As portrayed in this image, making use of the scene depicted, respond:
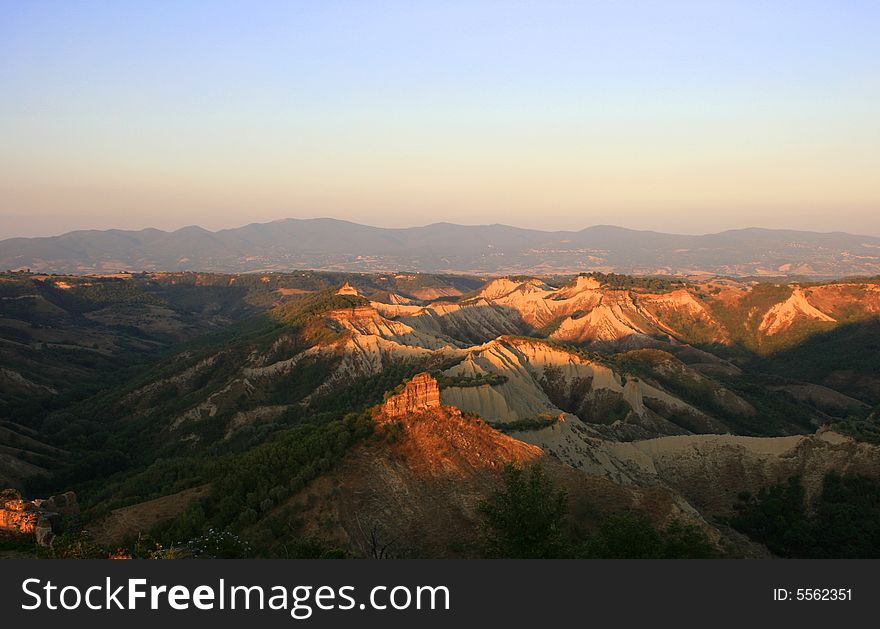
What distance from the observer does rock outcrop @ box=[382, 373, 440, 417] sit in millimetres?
36062

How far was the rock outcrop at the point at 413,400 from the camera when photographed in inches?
1420

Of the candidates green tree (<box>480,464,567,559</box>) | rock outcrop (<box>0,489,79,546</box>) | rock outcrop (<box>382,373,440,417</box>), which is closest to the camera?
green tree (<box>480,464,567,559</box>)

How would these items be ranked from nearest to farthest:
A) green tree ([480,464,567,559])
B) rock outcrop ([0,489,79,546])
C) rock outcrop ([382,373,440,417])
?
1. green tree ([480,464,567,559])
2. rock outcrop ([0,489,79,546])
3. rock outcrop ([382,373,440,417])

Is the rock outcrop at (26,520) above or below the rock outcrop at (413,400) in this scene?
below

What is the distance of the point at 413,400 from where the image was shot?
36531 millimetres

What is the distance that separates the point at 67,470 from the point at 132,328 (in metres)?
93.7

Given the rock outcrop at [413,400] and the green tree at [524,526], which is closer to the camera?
the green tree at [524,526]

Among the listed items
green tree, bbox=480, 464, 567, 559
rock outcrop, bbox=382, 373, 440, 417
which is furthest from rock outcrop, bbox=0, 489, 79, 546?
rock outcrop, bbox=382, 373, 440, 417

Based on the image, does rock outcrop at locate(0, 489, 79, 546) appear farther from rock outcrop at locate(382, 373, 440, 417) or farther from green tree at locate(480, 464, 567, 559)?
rock outcrop at locate(382, 373, 440, 417)

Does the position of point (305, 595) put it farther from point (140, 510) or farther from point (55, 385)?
point (55, 385)

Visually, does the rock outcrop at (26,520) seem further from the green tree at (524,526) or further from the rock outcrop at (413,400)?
the rock outcrop at (413,400)

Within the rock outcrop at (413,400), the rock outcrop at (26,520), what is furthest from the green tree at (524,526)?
the rock outcrop at (26,520)

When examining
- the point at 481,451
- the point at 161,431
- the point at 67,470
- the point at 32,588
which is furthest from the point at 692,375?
the point at 32,588

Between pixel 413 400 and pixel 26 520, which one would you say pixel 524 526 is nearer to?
pixel 413 400
